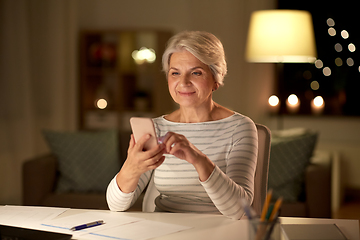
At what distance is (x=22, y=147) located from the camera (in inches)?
162

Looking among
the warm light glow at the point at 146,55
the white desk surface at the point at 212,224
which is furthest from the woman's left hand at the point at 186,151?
the warm light glow at the point at 146,55

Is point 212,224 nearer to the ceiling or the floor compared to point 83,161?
nearer to the ceiling

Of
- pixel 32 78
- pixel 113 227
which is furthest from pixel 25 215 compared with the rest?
pixel 32 78

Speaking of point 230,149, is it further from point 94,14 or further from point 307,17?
point 94,14

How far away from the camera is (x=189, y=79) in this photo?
5.19 feet

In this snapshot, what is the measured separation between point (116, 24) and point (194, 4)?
94 centimetres

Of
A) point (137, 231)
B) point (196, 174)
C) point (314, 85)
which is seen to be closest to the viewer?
point (137, 231)

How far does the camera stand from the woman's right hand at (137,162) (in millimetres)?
1286

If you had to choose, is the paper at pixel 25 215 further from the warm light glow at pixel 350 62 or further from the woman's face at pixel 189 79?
the warm light glow at pixel 350 62

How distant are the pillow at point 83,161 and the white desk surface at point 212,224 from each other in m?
1.70

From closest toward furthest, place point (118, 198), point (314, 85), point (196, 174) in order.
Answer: point (118, 198)
point (196, 174)
point (314, 85)

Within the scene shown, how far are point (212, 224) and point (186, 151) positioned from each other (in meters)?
0.22

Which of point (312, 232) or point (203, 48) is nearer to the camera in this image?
point (312, 232)

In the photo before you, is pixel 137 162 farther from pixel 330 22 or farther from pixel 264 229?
pixel 330 22
